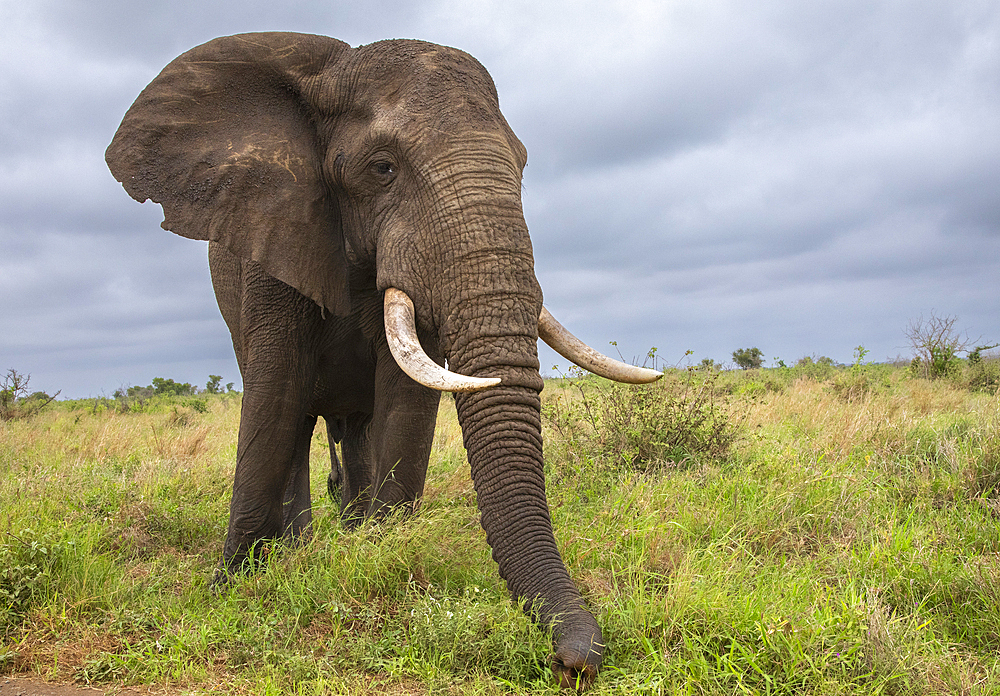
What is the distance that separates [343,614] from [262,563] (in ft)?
4.27

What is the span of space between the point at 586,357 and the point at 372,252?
4.44 ft

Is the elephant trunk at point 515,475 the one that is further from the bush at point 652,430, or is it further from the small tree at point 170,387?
the small tree at point 170,387

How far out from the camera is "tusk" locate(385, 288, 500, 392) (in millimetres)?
3762

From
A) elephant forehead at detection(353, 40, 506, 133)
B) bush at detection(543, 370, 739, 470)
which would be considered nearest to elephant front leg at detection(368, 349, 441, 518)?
elephant forehead at detection(353, 40, 506, 133)

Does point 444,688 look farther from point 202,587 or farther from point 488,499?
point 202,587

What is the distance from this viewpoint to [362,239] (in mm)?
4730

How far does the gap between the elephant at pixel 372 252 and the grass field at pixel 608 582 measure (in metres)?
0.40

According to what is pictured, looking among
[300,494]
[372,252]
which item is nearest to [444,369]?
[372,252]

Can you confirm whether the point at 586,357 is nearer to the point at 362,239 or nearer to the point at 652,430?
the point at 362,239

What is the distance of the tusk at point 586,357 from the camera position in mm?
4535

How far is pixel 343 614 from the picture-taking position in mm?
4043

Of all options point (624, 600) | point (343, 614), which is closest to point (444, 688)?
point (343, 614)

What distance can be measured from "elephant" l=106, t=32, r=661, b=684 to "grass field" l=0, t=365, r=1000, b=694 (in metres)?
0.40

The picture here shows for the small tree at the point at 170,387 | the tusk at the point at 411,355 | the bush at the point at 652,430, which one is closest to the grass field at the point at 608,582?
the bush at the point at 652,430
